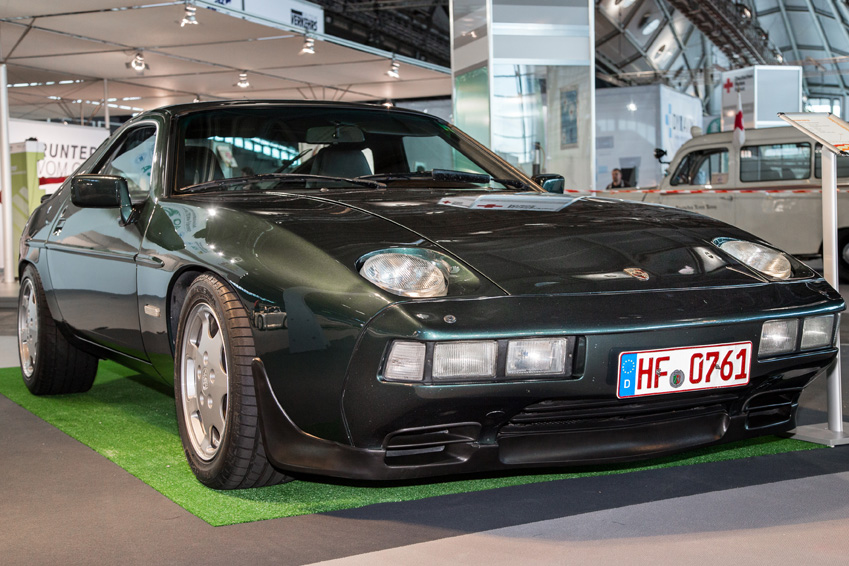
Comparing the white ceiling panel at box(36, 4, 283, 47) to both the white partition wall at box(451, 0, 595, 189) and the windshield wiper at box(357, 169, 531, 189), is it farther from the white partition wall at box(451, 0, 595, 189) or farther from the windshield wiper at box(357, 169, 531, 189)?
the windshield wiper at box(357, 169, 531, 189)

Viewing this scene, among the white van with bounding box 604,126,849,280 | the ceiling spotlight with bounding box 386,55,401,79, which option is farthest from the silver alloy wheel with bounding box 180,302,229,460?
the ceiling spotlight with bounding box 386,55,401,79

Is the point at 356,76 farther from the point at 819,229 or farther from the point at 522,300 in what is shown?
the point at 522,300

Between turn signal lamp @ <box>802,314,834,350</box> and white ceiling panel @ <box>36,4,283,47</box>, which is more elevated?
white ceiling panel @ <box>36,4,283,47</box>

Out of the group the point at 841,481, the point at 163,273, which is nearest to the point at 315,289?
the point at 163,273

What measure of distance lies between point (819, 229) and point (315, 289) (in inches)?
339

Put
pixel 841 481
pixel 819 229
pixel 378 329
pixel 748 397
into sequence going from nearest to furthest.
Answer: pixel 378 329
pixel 748 397
pixel 841 481
pixel 819 229

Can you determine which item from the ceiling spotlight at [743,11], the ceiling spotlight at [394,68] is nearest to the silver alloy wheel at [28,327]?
the ceiling spotlight at [394,68]

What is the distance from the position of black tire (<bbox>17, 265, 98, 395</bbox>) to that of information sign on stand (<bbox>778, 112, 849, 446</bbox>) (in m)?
2.96

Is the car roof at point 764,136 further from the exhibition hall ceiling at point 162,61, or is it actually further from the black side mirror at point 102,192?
the black side mirror at point 102,192

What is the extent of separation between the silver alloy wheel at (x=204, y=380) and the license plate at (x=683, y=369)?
3.48 ft

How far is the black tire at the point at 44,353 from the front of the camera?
13.1 feet

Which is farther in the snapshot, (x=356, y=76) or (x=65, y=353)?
(x=356, y=76)

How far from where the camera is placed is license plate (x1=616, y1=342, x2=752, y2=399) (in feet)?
7.09

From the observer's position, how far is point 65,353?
13.2ft
